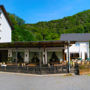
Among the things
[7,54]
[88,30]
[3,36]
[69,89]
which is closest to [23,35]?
[3,36]

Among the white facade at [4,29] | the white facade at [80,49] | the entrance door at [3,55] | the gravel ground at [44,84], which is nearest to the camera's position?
the gravel ground at [44,84]

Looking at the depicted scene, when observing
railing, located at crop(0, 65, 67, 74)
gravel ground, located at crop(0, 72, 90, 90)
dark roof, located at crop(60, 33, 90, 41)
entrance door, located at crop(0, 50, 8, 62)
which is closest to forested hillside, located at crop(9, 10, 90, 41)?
dark roof, located at crop(60, 33, 90, 41)

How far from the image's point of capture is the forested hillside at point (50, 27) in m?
52.7

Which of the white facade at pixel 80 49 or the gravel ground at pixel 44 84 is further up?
the white facade at pixel 80 49

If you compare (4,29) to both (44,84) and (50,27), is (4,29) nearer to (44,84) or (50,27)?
(44,84)

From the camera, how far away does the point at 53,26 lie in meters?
73.4

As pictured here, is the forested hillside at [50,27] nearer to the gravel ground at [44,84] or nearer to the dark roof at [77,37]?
the dark roof at [77,37]

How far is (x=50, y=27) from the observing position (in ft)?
243

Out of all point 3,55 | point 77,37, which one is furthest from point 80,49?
point 3,55

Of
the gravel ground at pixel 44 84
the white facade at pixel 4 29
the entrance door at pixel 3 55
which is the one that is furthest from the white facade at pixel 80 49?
the gravel ground at pixel 44 84

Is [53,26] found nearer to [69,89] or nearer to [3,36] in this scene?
[3,36]

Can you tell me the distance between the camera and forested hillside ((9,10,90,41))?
52662mm

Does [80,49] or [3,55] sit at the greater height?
[80,49]

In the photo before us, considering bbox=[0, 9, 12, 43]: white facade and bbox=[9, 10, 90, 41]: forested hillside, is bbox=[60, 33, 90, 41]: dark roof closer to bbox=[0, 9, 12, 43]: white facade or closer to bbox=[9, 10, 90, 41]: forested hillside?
bbox=[0, 9, 12, 43]: white facade
